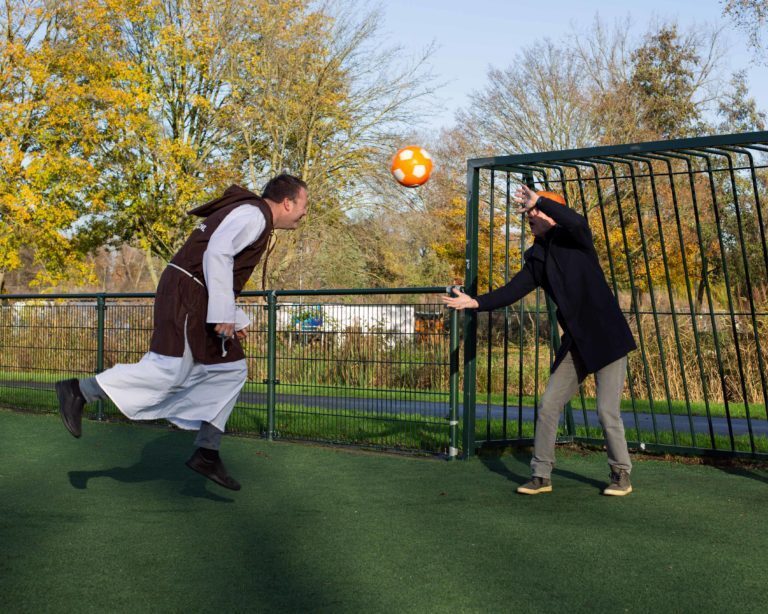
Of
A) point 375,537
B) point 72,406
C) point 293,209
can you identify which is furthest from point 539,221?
point 72,406

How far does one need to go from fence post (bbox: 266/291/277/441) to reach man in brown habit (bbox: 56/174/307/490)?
140 inches

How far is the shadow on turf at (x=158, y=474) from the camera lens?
6789mm

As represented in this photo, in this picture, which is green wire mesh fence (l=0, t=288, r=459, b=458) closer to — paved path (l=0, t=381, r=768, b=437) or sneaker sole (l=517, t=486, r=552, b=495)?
paved path (l=0, t=381, r=768, b=437)

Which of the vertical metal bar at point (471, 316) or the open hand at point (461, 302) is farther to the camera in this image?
the vertical metal bar at point (471, 316)

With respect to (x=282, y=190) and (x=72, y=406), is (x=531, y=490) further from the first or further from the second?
(x=72, y=406)

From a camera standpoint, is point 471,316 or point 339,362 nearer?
point 471,316

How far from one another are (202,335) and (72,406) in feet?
2.85

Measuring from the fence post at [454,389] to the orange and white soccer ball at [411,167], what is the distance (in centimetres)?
228

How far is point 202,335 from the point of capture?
5.80 metres

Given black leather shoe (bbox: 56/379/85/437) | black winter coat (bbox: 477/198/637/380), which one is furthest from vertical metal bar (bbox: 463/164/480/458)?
black leather shoe (bbox: 56/379/85/437)

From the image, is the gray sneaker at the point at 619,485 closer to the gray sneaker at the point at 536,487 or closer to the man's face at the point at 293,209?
the gray sneaker at the point at 536,487

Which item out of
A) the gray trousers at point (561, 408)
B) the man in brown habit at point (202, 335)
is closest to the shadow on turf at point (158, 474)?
the man in brown habit at point (202, 335)

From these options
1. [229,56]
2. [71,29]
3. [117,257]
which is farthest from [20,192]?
[117,257]

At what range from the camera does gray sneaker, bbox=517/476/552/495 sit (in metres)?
6.64
